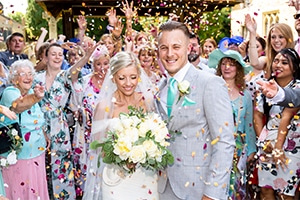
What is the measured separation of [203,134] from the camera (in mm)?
3139

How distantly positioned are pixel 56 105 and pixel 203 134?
3.32 m

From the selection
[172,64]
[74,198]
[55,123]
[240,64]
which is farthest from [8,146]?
[240,64]

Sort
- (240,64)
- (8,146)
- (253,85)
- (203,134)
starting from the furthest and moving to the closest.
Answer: (253,85) < (240,64) < (8,146) < (203,134)

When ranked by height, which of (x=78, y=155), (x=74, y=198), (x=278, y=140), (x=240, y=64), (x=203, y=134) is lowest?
(x=74, y=198)

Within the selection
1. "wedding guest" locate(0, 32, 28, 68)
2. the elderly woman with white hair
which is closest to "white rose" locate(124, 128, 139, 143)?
the elderly woman with white hair

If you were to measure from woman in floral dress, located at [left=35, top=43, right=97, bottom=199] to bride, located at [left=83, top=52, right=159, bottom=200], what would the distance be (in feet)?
6.51

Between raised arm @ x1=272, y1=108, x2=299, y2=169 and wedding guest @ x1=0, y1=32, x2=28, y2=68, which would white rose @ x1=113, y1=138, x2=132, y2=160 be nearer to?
raised arm @ x1=272, y1=108, x2=299, y2=169

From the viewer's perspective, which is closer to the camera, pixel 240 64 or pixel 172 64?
pixel 172 64

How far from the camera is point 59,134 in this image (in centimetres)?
606

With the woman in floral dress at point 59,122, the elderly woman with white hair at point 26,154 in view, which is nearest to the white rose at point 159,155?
the elderly woman with white hair at point 26,154

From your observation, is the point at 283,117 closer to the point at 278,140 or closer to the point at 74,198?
the point at 278,140

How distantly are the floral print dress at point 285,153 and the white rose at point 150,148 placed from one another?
1827mm

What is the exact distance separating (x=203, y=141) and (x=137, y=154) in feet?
1.66

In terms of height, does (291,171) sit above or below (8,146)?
below
